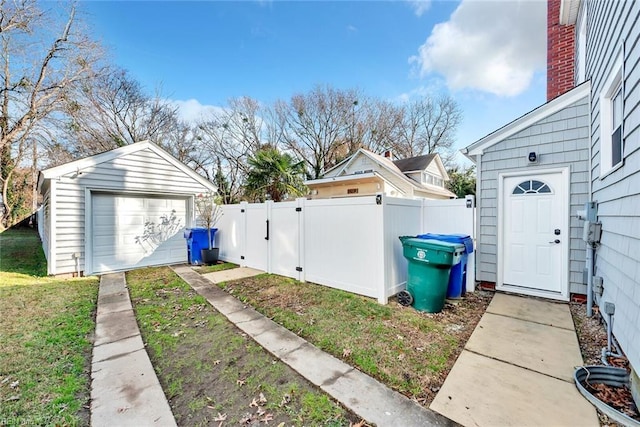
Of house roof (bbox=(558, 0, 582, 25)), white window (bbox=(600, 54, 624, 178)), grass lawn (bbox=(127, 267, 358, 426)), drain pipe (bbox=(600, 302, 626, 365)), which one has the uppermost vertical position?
house roof (bbox=(558, 0, 582, 25))

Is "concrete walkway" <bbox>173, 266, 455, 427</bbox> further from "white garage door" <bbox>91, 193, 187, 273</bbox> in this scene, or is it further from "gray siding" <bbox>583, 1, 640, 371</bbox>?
"white garage door" <bbox>91, 193, 187, 273</bbox>

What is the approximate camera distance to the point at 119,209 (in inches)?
276

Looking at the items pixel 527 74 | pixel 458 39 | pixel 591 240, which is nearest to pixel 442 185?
pixel 527 74

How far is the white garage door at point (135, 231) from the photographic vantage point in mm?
6660

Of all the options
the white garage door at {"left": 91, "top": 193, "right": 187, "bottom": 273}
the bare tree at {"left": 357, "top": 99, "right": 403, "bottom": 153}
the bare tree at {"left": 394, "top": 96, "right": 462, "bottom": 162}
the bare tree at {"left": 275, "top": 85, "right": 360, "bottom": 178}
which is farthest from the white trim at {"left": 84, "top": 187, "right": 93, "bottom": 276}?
the bare tree at {"left": 394, "top": 96, "right": 462, "bottom": 162}

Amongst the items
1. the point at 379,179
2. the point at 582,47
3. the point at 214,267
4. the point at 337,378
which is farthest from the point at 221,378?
the point at 379,179

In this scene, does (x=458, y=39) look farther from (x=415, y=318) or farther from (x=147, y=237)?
(x=147, y=237)

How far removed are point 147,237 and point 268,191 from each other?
472 cm

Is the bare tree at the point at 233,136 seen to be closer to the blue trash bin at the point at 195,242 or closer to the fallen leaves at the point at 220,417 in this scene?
the blue trash bin at the point at 195,242

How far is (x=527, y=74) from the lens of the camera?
10.5 metres

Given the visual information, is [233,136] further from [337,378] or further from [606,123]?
[337,378]

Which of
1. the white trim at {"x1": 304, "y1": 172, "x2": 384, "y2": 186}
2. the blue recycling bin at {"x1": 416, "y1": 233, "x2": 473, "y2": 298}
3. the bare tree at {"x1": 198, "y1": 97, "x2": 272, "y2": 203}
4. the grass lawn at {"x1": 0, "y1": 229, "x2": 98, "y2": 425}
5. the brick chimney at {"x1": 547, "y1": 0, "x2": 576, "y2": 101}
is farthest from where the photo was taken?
the bare tree at {"x1": 198, "y1": 97, "x2": 272, "y2": 203}

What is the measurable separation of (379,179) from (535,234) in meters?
7.42

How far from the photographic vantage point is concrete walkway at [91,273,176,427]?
194 cm
